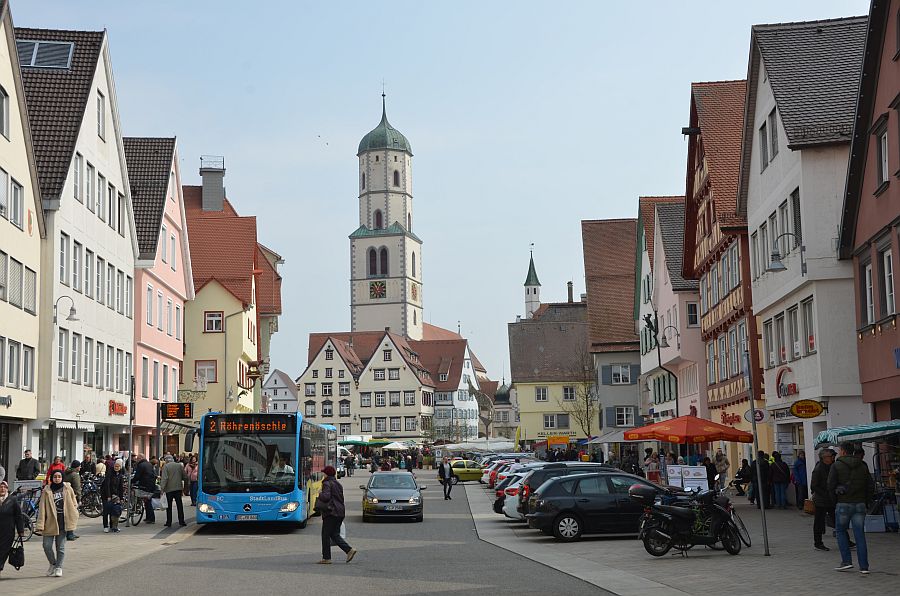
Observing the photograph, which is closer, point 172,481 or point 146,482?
point 172,481

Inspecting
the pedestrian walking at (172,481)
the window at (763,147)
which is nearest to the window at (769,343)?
the window at (763,147)

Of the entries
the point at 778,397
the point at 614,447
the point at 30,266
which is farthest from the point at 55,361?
the point at 614,447

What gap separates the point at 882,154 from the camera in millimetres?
25578

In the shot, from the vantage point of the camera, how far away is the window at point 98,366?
41019 millimetres

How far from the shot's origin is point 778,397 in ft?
111

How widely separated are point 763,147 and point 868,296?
8.44 meters

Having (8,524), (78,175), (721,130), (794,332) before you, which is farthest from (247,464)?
(721,130)

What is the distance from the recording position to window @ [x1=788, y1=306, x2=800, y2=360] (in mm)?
31609

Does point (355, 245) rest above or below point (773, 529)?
above

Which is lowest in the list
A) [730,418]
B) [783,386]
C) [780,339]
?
[730,418]

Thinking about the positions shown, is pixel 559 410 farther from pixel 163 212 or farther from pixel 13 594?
pixel 13 594

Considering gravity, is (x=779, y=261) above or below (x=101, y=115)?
below

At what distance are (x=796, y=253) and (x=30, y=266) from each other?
20527mm

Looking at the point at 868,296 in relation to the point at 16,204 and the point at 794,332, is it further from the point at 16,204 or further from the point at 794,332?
the point at 16,204
